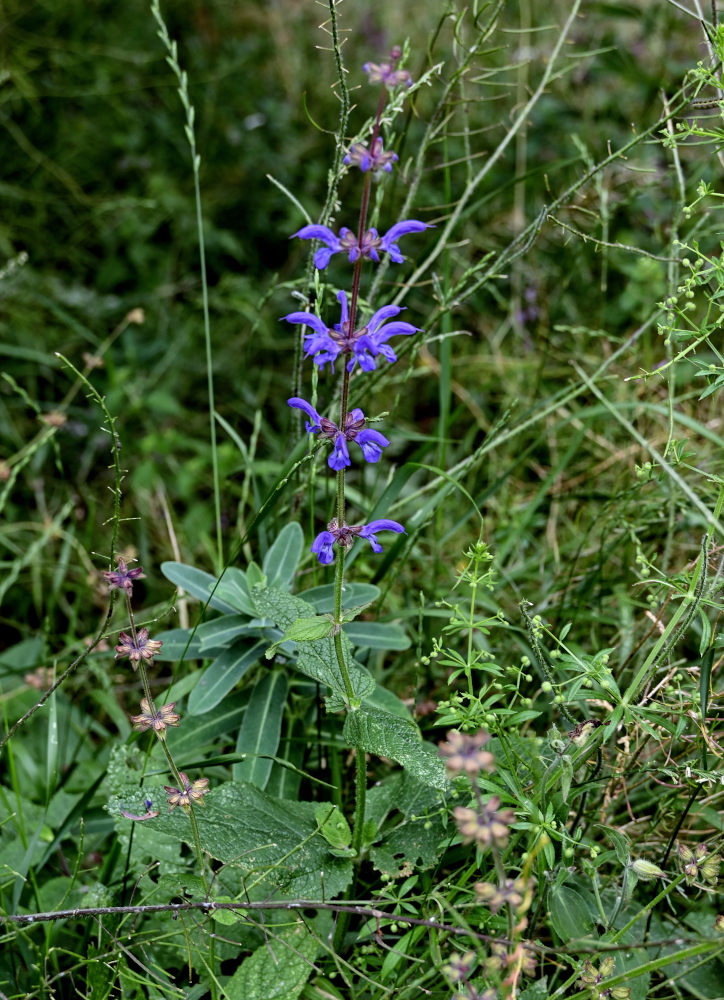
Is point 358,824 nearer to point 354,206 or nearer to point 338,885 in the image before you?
point 338,885

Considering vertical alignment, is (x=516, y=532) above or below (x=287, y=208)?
below

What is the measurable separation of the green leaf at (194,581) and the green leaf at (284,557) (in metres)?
0.11

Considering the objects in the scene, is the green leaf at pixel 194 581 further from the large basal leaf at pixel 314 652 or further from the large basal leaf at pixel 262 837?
the large basal leaf at pixel 262 837

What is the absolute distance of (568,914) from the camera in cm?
143

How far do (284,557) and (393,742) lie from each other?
1.83 ft

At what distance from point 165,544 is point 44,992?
64.5 inches

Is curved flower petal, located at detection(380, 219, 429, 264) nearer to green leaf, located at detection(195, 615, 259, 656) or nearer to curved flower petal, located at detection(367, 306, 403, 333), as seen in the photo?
curved flower petal, located at detection(367, 306, 403, 333)

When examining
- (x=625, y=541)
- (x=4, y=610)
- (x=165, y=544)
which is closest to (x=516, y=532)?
(x=625, y=541)

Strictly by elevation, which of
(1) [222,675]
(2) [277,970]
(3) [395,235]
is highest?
(3) [395,235]

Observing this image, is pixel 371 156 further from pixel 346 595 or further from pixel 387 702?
pixel 387 702

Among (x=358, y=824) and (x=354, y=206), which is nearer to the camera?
(x=358, y=824)

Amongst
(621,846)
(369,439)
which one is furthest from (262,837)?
(369,439)

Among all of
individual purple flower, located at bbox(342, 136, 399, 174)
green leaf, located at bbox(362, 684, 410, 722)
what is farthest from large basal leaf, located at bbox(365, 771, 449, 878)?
individual purple flower, located at bbox(342, 136, 399, 174)

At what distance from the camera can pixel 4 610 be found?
284 centimetres
